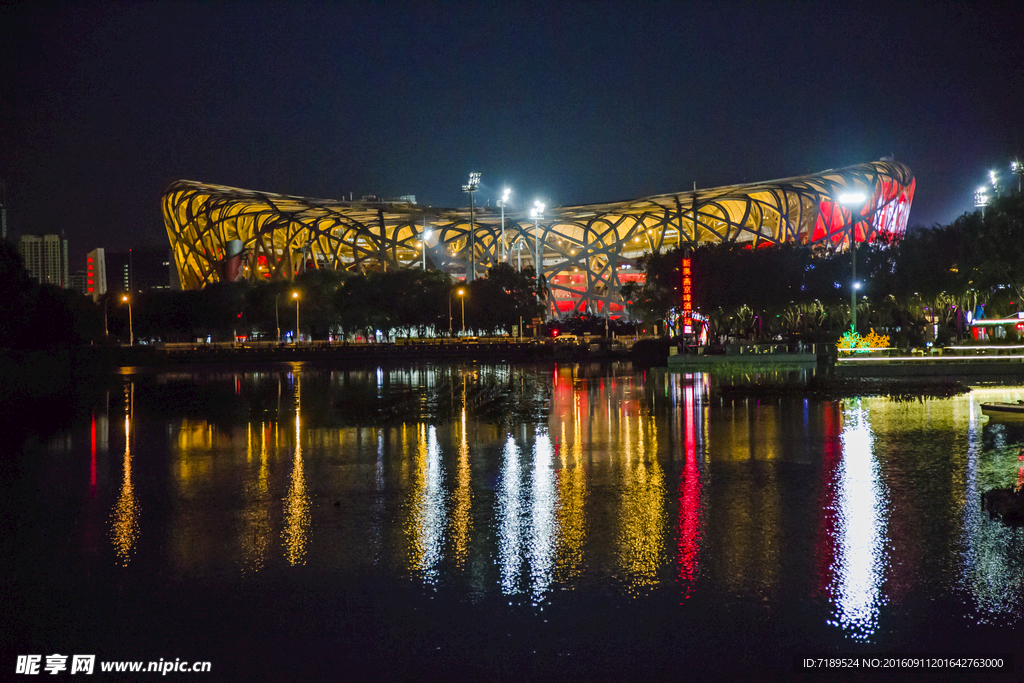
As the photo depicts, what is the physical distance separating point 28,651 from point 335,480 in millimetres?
5821

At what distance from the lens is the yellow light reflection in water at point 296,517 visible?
7816 millimetres

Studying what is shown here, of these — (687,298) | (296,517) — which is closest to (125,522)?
(296,517)

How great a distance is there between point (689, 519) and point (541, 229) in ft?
323

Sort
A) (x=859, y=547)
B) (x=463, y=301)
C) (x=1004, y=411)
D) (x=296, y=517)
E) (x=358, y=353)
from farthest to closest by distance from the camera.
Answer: (x=463, y=301) → (x=358, y=353) → (x=1004, y=411) → (x=296, y=517) → (x=859, y=547)

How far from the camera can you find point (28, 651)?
567 centimetres

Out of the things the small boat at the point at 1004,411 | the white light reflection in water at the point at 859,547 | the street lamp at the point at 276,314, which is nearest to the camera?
the white light reflection in water at the point at 859,547

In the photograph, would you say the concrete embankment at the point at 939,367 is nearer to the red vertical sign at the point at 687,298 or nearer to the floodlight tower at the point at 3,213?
the red vertical sign at the point at 687,298

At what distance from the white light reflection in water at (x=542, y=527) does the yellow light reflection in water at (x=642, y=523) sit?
23.5 inches

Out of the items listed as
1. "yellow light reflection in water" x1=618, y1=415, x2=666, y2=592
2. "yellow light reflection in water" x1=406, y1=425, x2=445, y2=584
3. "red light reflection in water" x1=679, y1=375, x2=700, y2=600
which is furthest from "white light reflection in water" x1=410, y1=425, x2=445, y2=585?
"red light reflection in water" x1=679, y1=375, x2=700, y2=600

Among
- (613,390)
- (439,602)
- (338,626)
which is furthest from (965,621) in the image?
(613,390)

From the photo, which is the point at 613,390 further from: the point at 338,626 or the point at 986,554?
the point at 338,626

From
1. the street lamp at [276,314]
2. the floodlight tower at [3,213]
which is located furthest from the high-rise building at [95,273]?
the street lamp at [276,314]

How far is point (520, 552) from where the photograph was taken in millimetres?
7707

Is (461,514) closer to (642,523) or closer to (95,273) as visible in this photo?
(642,523)
